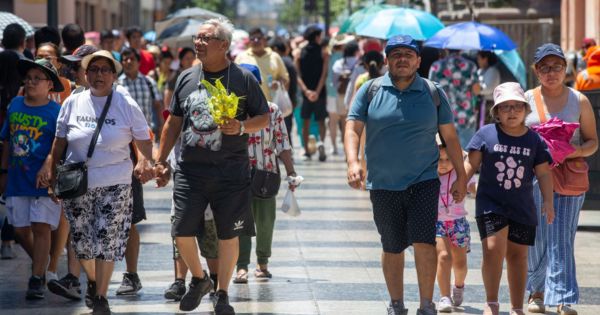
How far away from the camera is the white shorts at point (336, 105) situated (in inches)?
868

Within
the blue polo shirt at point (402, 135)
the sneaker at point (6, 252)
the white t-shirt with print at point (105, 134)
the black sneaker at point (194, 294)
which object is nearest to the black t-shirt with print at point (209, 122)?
the white t-shirt with print at point (105, 134)

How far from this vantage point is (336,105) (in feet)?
73.0

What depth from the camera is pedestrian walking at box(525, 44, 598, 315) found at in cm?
908

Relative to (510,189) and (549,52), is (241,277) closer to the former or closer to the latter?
(510,189)

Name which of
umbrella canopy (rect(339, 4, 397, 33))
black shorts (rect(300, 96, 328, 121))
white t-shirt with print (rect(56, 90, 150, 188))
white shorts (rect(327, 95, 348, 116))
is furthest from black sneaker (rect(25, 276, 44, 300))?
black shorts (rect(300, 96, 328, 121))

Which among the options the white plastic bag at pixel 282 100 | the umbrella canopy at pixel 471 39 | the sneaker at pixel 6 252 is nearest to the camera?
the sneaker at pixel 6 252

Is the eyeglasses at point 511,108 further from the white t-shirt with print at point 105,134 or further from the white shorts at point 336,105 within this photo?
the white shorts at point 336,105

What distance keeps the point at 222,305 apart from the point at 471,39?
765 centimetres

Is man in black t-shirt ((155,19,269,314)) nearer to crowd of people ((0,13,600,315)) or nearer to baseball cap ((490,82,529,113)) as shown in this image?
crowd of people ((0,13,600,315))

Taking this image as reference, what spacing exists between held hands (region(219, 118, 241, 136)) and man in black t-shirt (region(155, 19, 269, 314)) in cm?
2

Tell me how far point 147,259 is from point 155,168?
313 cm

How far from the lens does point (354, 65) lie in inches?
854

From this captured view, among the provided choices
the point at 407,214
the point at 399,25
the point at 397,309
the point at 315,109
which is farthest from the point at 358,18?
the point at 397,309

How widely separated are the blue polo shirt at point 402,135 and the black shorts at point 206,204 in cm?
94
